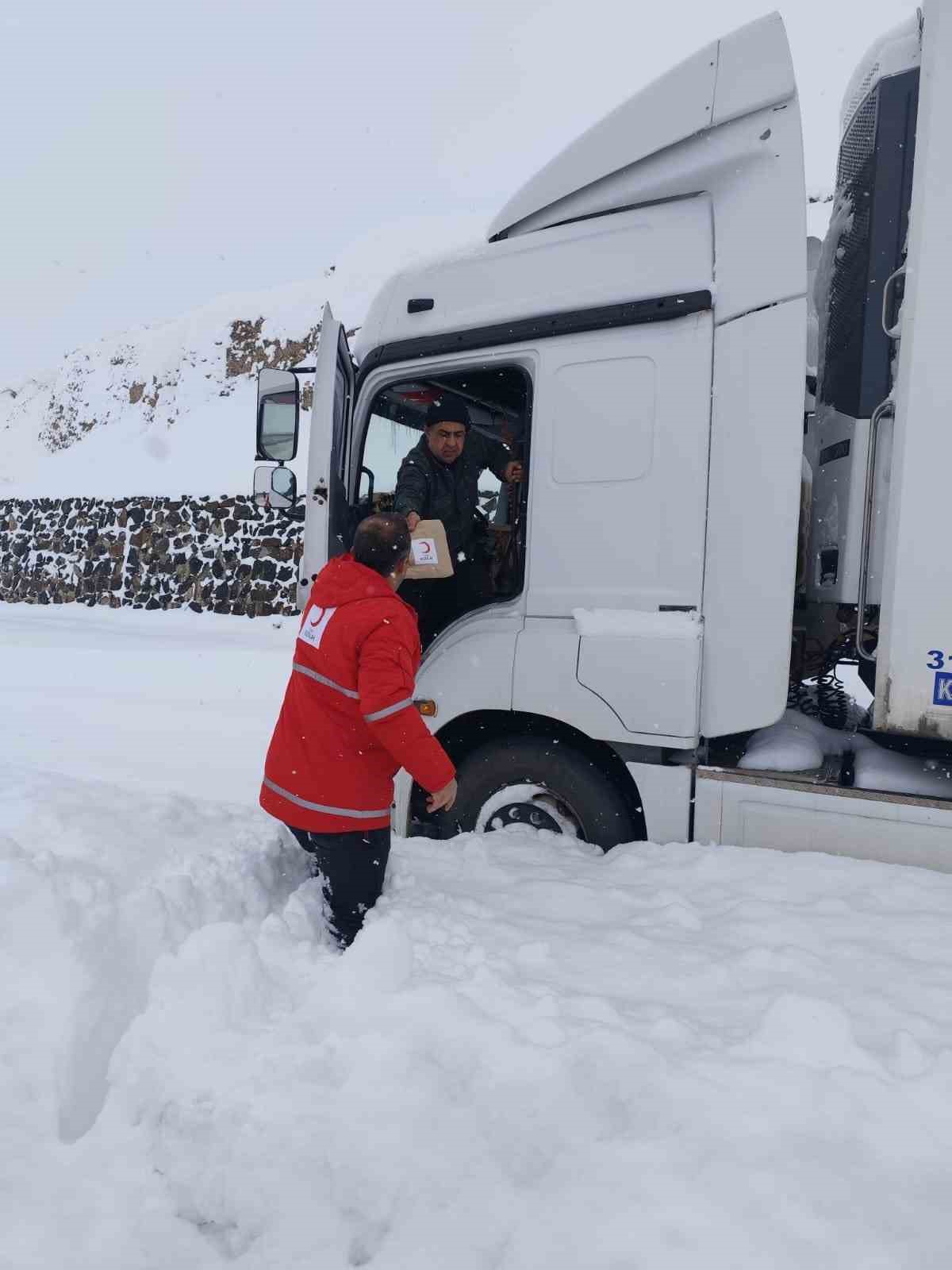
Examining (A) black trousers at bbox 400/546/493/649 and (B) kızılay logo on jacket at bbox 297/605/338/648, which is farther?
(A) black trousers at bbox 400/546/493/649

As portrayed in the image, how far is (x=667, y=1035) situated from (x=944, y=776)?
1.53m

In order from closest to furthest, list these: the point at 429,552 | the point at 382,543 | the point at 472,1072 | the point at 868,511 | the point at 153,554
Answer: the point at 472,1072, the point at 382,543, the point at 868,511, the point at 429,552, the point at 153,554

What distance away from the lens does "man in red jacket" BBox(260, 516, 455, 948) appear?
2.67m

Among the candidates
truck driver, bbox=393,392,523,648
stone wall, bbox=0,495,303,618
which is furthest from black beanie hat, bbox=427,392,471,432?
stone wall, bbox=0,495,303,618

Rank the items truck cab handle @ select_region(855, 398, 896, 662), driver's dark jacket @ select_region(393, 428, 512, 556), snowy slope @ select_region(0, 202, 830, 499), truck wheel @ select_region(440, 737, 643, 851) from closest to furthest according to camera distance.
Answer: truck cab handle @ select_region(855, 398, 896, 662) < truck wheel @ select_region(440, 737, 643, 851) < driver's dark jacket @ select_region(393, 428, 512, 556) < snowy slope @ select_region(0, 202, 830, 499)

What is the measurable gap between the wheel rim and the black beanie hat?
1.68 m

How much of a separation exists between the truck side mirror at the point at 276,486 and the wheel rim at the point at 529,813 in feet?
5.69

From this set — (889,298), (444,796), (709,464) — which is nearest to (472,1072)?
(444,796)

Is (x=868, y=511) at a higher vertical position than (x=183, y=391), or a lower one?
lower

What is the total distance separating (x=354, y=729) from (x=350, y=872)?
49cm

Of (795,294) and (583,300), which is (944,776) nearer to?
(795,294)

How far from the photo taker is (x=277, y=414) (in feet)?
13.1

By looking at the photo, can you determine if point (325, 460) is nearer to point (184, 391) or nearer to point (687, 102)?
point (687, 102)

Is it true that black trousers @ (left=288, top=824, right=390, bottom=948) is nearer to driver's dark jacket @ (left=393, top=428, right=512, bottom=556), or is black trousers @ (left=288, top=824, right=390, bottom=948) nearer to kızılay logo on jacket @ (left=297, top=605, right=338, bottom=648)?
kızılay logo on jacket @ (left=297, top=605, right=338, bottom=648)
